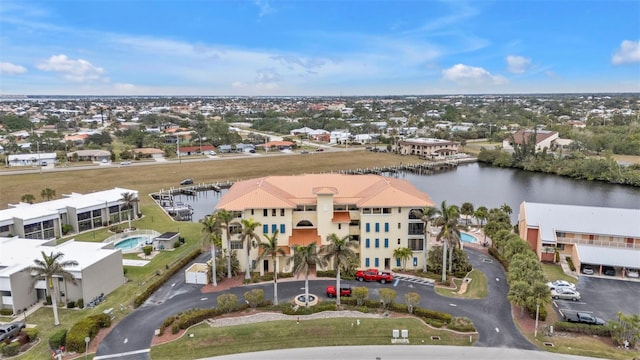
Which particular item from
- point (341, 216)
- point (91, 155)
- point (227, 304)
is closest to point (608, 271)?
point (341, 216)

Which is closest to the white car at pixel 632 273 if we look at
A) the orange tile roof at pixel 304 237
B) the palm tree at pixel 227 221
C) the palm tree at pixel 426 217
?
the palm tree at pixel 426 217

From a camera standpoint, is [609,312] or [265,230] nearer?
[609,312]

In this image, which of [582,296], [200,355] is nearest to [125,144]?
[200,355]

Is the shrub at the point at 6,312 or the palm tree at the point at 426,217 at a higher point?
the palm tree at the point at 426,217

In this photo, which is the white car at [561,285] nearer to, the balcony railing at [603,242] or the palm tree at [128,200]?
the balcony railing at [603,242]

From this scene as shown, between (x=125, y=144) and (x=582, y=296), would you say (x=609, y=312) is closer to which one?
(x=582, y=296)

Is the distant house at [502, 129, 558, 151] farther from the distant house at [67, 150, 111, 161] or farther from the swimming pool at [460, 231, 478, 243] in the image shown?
the distant house at [67, 150, 111, 161]
